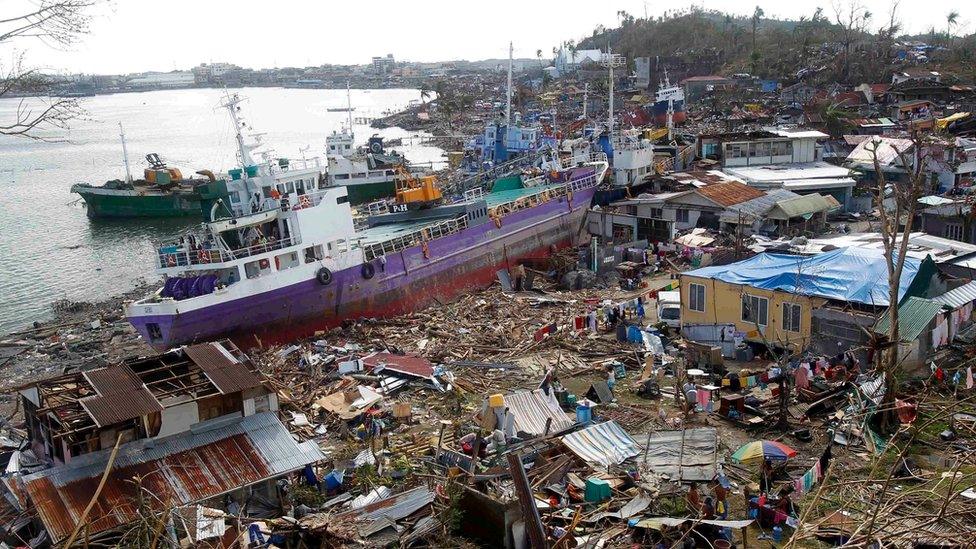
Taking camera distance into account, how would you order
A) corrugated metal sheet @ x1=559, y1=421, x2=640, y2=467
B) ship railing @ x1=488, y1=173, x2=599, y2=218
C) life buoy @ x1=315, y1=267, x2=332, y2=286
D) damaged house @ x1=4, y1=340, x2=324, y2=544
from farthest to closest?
ship railing @ x1=488, y1=173, x2=599, y2=218 → life buoy @ x1=315, y1=267, x2=332, y2=286 → corrugated metal sheet @ x1=559, y1=421, x2=640, y2=467 → damaged house @ x1=4, y1=340, x2=324, y2=544

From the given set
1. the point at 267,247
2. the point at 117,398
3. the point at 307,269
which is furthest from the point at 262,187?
the point at 117,398

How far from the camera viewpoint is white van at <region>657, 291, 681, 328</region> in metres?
21.0

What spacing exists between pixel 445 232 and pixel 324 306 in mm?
6204

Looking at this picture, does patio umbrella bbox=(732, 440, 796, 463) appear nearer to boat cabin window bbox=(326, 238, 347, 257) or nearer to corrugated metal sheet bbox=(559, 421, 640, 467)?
corrugated metal sheet bbox=(559, 421, 640, 467)

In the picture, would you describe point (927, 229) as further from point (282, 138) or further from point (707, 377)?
point (282, 138)

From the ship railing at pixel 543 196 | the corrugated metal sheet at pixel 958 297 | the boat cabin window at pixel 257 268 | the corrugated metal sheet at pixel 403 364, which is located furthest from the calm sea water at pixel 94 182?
the corrugated metal sheet at pixel 958 297

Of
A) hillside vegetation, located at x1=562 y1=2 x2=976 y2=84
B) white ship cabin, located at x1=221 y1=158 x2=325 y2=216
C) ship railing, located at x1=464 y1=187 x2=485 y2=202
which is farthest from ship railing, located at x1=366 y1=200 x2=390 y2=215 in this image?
hillside vegetation, located at x1=562 y1=2 x2=976 y2=84

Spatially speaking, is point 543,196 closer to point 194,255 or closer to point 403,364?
point 403,364

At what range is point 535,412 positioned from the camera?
15180mm

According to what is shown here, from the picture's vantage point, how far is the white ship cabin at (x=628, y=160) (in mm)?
37094

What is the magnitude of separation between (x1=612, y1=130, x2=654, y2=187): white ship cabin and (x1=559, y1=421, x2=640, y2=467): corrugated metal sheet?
24268 millimetres

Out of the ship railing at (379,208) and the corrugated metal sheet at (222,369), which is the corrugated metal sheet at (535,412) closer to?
the corrugated metal sheet at (222,369)

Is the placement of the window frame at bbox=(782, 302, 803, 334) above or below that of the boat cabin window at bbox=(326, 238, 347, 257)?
below

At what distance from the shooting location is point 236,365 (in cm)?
1335
